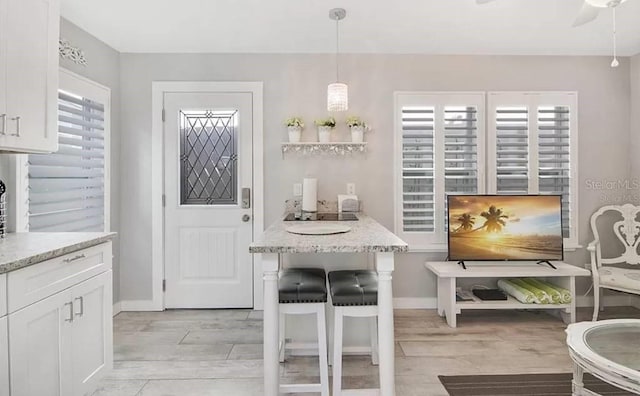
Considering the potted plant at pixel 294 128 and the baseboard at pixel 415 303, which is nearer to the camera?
the potted plant at pixel 294 128

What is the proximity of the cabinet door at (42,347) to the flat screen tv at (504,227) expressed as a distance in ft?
9.41

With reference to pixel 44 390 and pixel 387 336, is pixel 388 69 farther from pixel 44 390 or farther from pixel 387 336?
pixel 44 390

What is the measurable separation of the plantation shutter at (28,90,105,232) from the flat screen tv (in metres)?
3.02

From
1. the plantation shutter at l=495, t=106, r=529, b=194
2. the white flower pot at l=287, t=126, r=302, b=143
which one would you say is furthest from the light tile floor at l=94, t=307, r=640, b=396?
the white flower pot at l=287, t=126, r=302, b=143

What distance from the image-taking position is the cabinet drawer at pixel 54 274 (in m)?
1.56

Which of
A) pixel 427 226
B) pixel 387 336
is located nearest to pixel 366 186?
pixel 427 226

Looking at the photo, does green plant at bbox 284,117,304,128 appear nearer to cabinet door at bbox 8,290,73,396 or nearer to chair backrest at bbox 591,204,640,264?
cabinet door at bbox 8,290,73,396

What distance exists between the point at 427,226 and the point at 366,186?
2.25ft

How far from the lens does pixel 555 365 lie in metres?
2.58

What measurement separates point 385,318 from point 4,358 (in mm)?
1583

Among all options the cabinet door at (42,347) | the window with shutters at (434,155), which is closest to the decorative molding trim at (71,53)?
the cabinet door at (42,347)

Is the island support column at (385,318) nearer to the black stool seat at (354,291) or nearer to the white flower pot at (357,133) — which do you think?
the black stool seat at (354,291)

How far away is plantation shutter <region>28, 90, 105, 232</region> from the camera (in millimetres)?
2645

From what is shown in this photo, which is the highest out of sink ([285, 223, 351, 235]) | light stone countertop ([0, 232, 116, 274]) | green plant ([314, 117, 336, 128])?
green plant ([314, 117, 336, 128])
